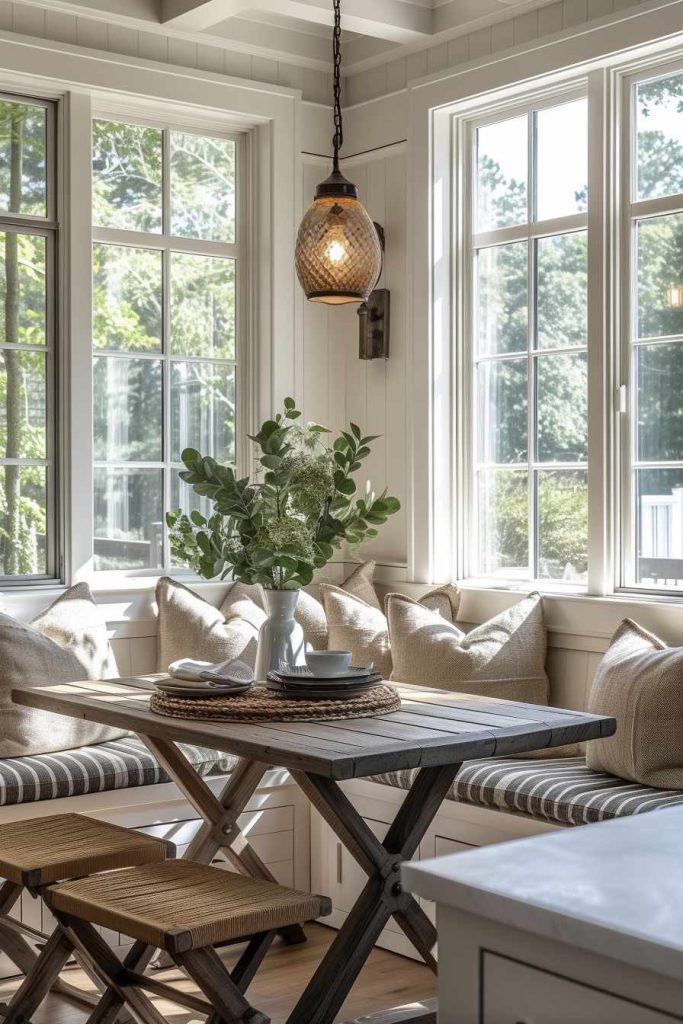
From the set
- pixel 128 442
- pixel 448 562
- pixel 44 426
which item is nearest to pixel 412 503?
pixel 448 562

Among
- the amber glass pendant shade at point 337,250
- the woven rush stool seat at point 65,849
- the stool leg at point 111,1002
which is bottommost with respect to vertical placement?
→ the stool leg at point 111,1002

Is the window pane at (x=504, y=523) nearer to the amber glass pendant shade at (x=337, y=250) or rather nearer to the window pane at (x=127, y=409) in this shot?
the window pane at (x=127, y=409)

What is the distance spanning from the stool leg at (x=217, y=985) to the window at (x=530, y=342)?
229 centimetres

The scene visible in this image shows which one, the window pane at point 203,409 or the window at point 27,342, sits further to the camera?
the window pane at point 203,409

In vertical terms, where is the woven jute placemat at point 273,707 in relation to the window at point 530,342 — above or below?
below

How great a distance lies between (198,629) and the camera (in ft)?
15.3

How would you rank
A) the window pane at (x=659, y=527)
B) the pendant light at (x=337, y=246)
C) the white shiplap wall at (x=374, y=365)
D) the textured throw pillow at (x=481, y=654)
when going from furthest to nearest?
1. the white shiplap wall at (x=374, y=365)
2. the textured throw pillow at (x=481, y=654)
3. the window pane at (x=659, y=527)
4. the pendant light at (x=337, y=246)

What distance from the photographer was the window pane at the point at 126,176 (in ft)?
16.0

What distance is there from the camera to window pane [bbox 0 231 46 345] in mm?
4648

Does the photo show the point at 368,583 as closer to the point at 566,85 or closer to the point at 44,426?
the point at 44,426

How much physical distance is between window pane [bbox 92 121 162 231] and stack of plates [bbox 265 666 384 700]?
2342mm

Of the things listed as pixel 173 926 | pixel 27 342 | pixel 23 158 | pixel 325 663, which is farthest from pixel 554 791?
pixel 23 158

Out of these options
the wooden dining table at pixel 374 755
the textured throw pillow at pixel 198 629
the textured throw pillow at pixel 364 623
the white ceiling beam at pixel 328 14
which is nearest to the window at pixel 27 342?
the textured throw pillow at pixel 198 629

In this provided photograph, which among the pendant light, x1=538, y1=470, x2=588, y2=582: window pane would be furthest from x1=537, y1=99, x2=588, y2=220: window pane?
the pendant light
